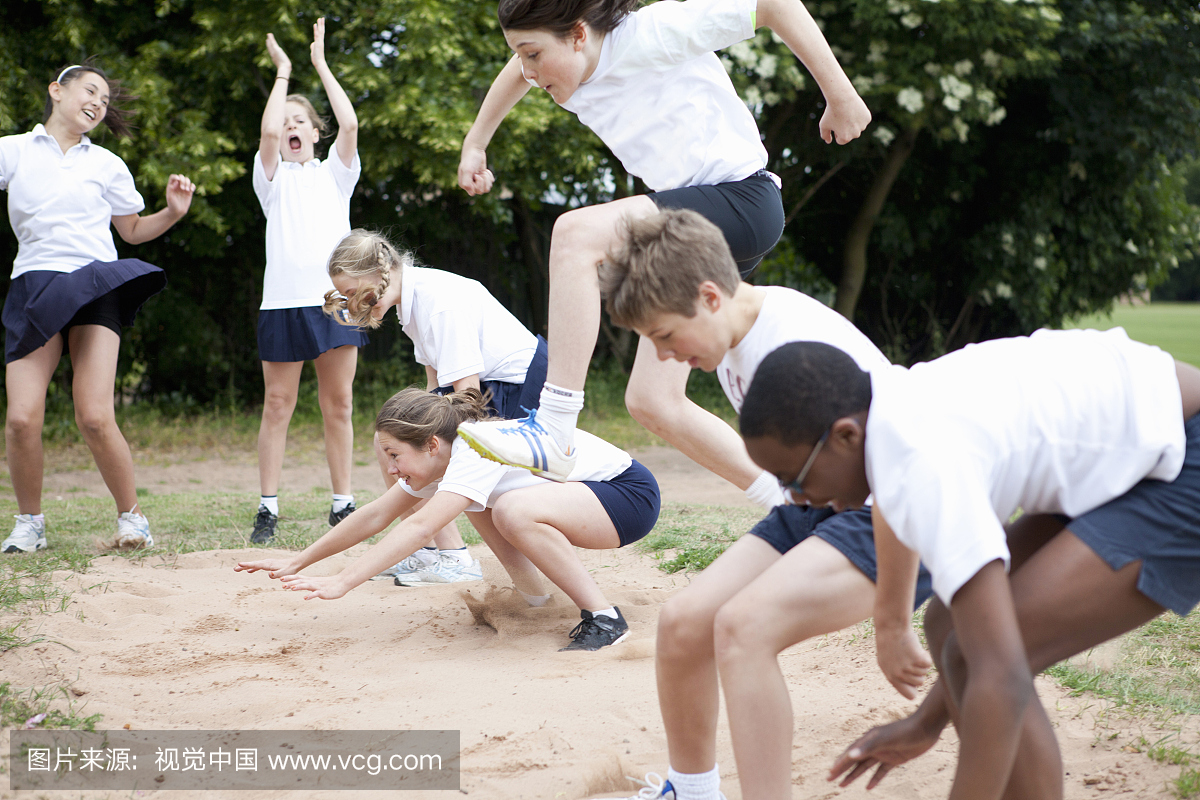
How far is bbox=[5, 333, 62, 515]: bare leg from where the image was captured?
4.49 meters

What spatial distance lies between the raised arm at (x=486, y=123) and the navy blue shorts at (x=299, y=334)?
1.78 m

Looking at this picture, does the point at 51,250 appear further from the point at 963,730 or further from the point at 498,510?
the point at 963,730

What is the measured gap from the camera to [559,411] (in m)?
2.62

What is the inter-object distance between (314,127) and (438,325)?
2086 millimetres

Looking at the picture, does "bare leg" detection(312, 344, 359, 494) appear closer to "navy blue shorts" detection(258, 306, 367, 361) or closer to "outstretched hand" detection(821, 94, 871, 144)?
"navy blue shorts" detection(258, 306, 367, 361)

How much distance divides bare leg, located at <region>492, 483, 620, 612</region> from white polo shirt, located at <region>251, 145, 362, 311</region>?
2.23 m

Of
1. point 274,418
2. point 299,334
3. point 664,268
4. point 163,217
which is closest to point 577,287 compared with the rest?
point 664,268

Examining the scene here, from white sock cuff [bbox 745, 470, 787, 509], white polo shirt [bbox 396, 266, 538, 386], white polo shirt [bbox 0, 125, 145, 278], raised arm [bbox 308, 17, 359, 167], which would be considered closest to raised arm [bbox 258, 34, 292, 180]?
raised arm [bbox 308, 17, 359, 167]

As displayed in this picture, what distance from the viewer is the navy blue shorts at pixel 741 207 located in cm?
270

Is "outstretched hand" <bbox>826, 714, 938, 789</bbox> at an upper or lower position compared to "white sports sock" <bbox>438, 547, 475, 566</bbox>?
upper

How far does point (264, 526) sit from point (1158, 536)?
4.18 m

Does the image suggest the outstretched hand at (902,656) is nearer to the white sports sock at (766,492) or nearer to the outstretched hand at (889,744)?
the outstretched hand at (889,744)

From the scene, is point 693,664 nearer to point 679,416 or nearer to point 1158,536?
point 1158,536

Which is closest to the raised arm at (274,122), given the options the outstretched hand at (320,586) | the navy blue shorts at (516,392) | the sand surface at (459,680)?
the navy blue shorts at (516,392)
